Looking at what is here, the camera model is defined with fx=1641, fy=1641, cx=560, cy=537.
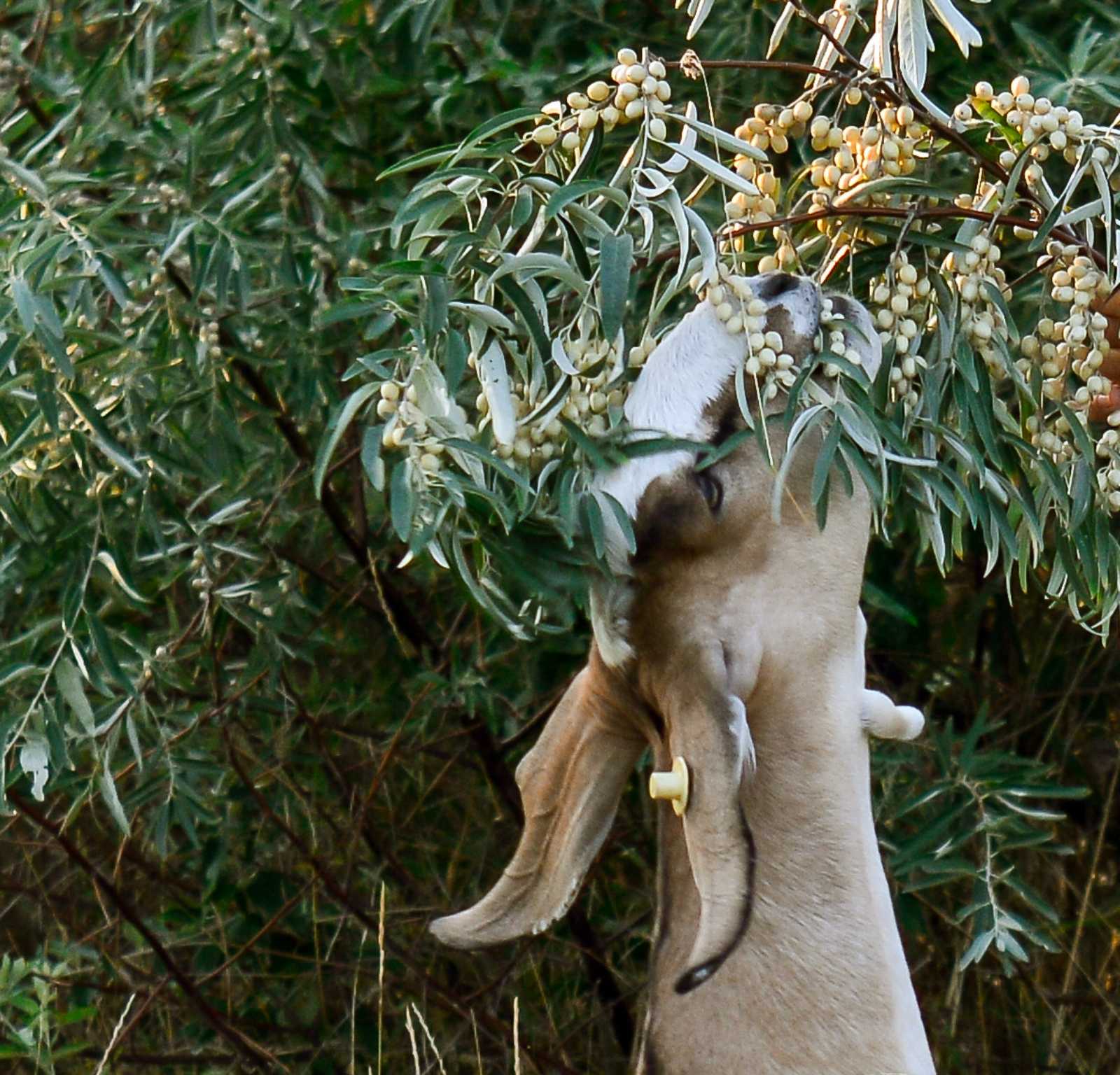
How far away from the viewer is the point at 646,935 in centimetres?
338

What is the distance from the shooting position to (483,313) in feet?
4.66

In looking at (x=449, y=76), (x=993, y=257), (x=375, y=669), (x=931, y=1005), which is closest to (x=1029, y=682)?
(x=931, y=1005)

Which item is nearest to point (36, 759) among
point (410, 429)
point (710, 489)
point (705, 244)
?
point (410, 429)

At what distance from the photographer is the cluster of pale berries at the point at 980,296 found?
1604 millimetres

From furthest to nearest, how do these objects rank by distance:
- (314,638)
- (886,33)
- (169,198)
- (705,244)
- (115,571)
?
(314,638), (169,198), (115,571), (886,33), (705,244)

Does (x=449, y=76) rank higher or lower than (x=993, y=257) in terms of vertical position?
lower

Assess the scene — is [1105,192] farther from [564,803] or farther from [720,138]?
[564,803]

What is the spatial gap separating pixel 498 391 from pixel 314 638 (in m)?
1.59

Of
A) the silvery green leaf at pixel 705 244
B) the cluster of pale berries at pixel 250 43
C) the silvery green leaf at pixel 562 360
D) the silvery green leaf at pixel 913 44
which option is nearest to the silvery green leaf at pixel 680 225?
the silvery green leaf at pixel 705 244

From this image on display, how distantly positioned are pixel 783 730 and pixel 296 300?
1356 millimetres

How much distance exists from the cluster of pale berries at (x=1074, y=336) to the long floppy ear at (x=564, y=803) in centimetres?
54

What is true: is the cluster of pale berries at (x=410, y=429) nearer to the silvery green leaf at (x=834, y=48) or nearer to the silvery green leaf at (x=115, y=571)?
the silvery green leaf at (x=834, y=48)

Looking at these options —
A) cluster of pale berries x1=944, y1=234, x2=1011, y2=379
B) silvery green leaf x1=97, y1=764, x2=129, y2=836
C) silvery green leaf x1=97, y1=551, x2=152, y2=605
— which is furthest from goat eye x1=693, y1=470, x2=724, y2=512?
silvery green leaf x1=97, y1=764, x2=129, y2=836

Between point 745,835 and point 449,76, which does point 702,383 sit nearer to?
point 745,835
